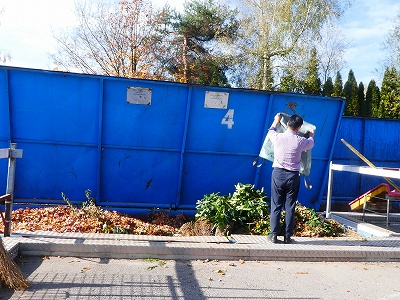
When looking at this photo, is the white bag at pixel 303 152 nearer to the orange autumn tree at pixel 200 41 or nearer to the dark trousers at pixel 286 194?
the dark trousers at pixel 286 194

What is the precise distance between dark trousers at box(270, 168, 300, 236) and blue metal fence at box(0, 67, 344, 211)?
1.96 metres

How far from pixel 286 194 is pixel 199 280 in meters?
1.85

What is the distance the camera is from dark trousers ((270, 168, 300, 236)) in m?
5.43

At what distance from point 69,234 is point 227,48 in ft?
69.2

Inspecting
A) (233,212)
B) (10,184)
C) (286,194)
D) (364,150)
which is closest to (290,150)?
(286,194)

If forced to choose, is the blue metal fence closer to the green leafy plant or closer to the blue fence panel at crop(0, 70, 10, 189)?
the blue fence panel at crop(0, 70, 10, 189)

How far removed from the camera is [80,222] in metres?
5.91

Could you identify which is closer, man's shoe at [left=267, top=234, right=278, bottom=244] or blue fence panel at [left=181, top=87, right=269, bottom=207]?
man's shoe at [left=267, top=234, right=278, bottom=244]

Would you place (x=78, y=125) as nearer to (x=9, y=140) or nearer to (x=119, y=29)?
(x=9, y=140)

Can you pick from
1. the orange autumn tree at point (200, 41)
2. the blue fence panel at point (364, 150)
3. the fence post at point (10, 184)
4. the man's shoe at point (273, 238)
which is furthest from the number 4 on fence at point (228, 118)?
the orange autumn tree at point (200, 41)

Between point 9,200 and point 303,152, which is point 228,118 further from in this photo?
point 9,200

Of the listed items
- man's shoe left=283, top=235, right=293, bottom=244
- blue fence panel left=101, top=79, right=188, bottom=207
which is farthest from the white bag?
blue fence panel left=101, top=79, right=188, bottom=207

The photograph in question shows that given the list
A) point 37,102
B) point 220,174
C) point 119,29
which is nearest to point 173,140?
point 220,174

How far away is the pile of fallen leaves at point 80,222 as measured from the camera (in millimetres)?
5723
